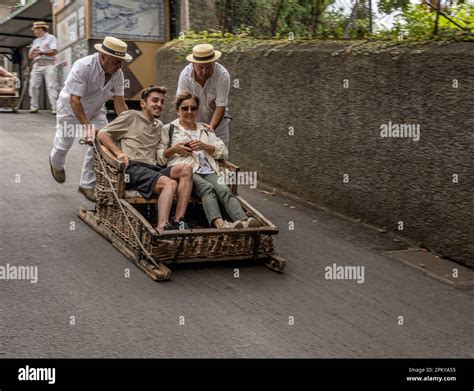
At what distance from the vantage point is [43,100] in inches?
953

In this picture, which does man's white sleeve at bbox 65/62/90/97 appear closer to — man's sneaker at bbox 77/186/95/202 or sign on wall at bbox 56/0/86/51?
man's sneaker at bbox 77/186/95/202

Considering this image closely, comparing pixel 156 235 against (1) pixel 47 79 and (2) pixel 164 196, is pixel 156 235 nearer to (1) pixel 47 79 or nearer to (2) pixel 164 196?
(2) pixel 164 196

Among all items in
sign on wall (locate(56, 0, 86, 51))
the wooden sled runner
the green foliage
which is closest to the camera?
the wooden sled runner

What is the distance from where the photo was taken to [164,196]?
7.23 meters

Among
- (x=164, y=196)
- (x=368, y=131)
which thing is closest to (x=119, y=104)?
(x=164, y=196)

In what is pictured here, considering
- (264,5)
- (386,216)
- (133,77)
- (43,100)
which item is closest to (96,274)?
(386,216)

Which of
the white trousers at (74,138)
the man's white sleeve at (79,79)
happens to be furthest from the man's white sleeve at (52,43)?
the man's white sleeve at (79,79)

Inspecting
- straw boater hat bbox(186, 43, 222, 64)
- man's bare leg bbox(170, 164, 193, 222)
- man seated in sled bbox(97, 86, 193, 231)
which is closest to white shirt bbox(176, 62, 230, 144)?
straw boater hat bbox(186, 43, 222, 64)

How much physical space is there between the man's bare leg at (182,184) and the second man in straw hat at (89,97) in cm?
111

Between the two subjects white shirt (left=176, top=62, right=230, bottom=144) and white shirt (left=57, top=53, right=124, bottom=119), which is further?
white shirt (left=176, top=62, right=230, bottom=144)

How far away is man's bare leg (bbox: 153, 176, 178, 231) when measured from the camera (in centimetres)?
712

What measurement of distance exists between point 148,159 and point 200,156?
54 cm

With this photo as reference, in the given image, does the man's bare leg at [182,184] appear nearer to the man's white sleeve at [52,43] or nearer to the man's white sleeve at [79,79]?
the man's white sleeve at [79,79]
